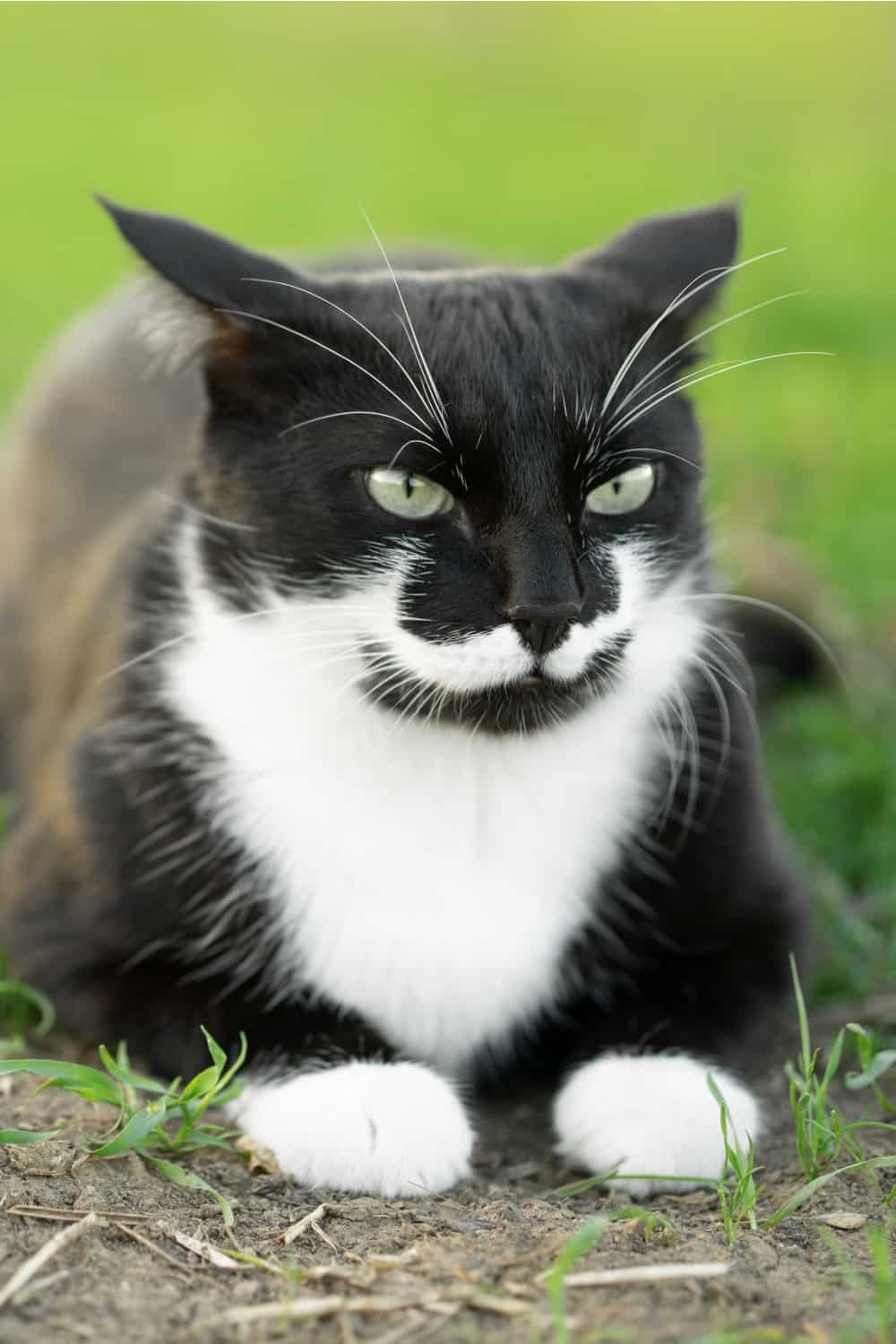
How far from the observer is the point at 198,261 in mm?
2453

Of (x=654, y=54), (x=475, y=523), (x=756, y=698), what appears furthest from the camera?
(x=654, y=54)

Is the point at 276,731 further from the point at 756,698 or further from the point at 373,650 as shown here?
the point at 756,698

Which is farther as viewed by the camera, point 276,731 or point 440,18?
point 440,18

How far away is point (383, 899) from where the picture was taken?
267 cm

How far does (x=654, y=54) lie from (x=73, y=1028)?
13.2 meters

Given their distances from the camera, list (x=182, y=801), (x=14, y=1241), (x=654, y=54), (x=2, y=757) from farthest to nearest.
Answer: (x=654, y=54) → (x=2, y=757) → (x=182, y=801) → (x=14, y=1241)

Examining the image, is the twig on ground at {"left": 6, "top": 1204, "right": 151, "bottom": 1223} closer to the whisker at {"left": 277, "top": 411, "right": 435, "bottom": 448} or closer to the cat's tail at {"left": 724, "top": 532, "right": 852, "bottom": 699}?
the whisker at {"left": 277, "top": 411, "right": 435, "bottom": 448}

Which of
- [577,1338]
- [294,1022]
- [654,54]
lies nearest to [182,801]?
[294,1022]

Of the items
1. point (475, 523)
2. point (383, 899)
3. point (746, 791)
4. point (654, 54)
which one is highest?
point (654, 54)

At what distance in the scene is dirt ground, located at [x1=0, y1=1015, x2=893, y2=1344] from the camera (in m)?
1.85

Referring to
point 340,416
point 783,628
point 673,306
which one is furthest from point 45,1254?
point 783,628

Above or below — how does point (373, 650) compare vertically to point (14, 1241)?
above

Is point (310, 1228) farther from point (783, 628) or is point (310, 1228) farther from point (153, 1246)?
point (783, 628)

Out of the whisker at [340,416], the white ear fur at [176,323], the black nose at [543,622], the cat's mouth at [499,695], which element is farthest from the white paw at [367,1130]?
the white ear fur at [176,323]
